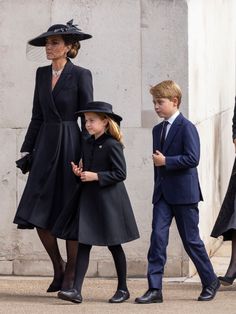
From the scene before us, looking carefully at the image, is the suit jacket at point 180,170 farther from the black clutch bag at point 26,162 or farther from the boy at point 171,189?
the black clutch bag at point 26,162

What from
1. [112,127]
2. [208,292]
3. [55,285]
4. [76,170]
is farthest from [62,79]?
[208,292]

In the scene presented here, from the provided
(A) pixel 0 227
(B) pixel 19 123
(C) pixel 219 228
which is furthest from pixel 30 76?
(C) pixel 219 228

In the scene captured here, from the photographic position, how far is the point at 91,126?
9438 millimetres

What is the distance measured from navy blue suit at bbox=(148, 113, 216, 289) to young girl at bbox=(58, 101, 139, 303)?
19cm

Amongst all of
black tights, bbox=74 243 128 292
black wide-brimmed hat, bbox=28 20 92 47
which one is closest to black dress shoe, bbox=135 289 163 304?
black tights, bbox=74 243 128 292

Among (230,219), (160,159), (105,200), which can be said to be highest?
(160,159)

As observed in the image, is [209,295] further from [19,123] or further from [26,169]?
[19,123]

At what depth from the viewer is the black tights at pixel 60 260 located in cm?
973

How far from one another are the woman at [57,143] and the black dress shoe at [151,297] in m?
0.55

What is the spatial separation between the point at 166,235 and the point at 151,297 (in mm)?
440

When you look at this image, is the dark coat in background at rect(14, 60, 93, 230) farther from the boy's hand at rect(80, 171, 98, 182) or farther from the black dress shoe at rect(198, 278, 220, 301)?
the black dress shoe at rect(198, 278, 220, 301)

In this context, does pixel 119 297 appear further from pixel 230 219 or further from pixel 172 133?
pixel 230 219

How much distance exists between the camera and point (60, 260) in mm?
9984

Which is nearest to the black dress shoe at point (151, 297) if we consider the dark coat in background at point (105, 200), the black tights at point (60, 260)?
the dark coat in background at point (105, 200)
